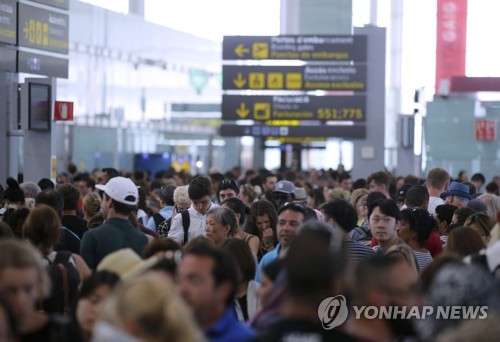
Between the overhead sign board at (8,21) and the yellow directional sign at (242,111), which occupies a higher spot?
the overhead sign board at (8,21)

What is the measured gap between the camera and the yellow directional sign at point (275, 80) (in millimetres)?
25161

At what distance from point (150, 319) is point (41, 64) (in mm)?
13924

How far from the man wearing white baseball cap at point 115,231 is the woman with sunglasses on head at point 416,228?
2.30 m

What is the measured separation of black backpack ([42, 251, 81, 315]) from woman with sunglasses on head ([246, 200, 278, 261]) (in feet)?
10.9

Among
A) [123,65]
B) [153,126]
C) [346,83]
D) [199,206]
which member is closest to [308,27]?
[346,83]

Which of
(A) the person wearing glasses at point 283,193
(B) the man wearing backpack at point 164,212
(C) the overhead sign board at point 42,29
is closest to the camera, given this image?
(B) the man wearing backpack at point 164,212

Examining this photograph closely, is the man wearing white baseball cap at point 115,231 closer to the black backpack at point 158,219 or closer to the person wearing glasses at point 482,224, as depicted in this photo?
the person wearing glasses at point 482,224

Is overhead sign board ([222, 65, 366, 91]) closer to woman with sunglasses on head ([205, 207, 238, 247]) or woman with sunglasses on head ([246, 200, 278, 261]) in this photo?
woman with sunglasses on head ([246, 200, 278, 261])

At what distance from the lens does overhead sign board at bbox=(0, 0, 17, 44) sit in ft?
55.0

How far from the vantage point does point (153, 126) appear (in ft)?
135

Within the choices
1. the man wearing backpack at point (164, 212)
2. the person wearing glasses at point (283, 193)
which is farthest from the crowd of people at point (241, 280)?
the person wearing glasses at point (283, 193)

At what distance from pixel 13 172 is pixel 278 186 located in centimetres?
447

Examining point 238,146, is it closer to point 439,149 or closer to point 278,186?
point 439,149

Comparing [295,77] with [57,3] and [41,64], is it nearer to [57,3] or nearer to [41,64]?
[57,3]
